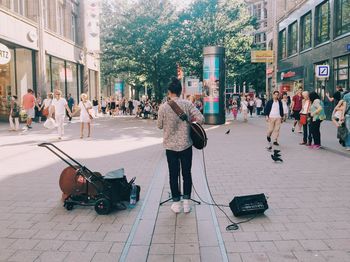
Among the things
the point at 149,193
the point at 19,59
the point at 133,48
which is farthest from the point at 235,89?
the point at 149,193

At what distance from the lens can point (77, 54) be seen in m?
33.7

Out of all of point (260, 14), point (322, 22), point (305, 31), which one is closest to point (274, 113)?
point (322, 22)

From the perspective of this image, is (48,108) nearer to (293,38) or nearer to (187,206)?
(187,206)

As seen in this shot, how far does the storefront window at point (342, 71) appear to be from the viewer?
2153 cm

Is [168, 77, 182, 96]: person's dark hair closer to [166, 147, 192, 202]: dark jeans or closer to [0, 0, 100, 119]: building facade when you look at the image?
[166, 147, 192, 202]: dark jeans

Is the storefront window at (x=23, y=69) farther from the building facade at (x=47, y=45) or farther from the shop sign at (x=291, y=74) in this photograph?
the shop sign at (x=291, y=74)

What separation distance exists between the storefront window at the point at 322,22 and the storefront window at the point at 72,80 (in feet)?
59.0

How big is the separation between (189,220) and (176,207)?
1.27ft

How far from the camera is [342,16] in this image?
22.5 metres

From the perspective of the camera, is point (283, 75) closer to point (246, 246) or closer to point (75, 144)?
point (75, 144)

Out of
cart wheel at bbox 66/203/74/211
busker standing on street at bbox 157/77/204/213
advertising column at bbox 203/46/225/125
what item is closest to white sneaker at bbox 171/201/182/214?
busker standing on street at bbox 157/77/204/213

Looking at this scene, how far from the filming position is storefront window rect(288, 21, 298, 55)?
102ft

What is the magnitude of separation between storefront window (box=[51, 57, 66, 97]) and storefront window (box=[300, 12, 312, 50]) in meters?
17.3

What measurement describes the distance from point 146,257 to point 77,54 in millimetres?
31558
